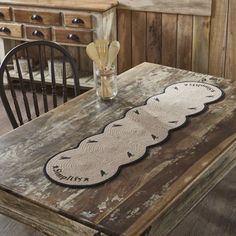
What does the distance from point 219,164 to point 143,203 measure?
44cm

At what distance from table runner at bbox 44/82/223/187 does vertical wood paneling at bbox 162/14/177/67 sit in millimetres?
1498

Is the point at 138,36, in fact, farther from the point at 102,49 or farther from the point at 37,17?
the point at 102,49

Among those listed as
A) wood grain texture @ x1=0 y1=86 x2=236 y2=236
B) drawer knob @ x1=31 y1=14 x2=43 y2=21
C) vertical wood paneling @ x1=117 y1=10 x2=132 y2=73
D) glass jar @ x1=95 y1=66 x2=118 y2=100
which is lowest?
wood grain texture @ x1=0 y1=86 x2=236 y2=236

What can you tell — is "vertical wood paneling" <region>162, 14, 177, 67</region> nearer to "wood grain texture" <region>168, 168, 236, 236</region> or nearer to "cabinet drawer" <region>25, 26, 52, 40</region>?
"cabinet drawer" <region>25, 26, 52, 40</region>

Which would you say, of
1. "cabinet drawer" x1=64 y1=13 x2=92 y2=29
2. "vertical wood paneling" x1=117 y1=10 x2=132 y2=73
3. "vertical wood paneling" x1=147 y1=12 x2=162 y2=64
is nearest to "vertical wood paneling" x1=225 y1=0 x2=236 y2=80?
"vertical wood paneling" x1=147 y1=12 x2=162 y2=64

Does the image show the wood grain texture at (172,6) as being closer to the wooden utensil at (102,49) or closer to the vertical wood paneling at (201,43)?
the vertical wood paneling at (201,43)

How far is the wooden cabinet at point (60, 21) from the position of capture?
12.0ft

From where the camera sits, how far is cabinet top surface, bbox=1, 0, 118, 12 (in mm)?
3639

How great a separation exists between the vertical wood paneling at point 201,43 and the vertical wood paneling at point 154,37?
289 millimetres

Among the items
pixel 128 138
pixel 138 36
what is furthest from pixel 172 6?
pixel 128 138

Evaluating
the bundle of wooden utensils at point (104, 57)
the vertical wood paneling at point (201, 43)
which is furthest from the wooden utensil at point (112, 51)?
the vertical wood paneling at point (201, 43)

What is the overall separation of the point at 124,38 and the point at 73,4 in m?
0.51

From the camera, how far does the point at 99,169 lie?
1.63 m

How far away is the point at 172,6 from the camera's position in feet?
11.9
